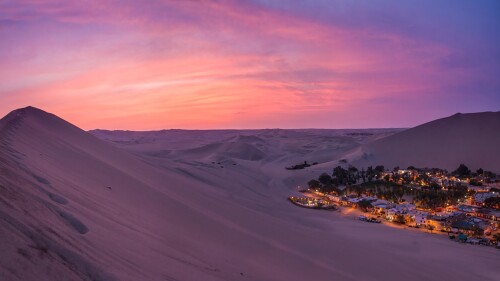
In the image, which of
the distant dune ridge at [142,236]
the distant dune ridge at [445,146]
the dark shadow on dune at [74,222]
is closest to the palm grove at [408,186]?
the distant dune ridge at [445,146]

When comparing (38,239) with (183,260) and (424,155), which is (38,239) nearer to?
(183,260)

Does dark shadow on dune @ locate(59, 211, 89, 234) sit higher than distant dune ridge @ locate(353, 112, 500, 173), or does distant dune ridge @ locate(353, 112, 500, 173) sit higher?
distant dune ridge @ locate(353, 112, 500, 173)

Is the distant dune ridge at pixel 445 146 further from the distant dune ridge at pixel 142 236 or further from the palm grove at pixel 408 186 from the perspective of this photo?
the distant dune ridge at pixel 142 236

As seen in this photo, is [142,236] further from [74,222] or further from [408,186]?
[408,186]

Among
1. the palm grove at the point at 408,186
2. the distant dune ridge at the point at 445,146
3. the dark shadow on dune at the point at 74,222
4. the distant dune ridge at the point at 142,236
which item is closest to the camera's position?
the distant dune ridge at the point at 142,236

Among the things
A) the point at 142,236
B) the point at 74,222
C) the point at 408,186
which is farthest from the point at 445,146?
the point at 74,222

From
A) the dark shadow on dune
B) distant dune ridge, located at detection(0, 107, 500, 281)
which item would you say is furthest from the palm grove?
the dark shadow on dune

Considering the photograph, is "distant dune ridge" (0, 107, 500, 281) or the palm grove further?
the palm grove

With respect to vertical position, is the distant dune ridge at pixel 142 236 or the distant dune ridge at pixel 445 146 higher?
the distant dune ridge at pixel 445 146

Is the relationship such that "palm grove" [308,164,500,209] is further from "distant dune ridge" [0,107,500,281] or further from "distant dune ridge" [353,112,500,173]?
"distant dune ridge" [0,107,500,281]
